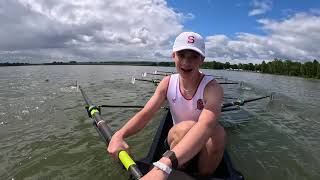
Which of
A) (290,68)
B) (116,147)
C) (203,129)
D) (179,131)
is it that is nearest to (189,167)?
(179,131)

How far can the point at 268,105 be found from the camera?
17.0 meters

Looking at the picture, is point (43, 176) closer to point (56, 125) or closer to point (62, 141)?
point (62, 141)

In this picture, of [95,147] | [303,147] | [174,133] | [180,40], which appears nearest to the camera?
[180,40]

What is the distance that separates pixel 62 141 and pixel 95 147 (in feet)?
3.69

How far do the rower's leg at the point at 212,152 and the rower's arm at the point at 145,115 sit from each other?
34.4 inches

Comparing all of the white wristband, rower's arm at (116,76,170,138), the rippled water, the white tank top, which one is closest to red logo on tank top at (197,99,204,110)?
the white tank top

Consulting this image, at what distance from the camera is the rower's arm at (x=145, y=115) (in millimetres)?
4091

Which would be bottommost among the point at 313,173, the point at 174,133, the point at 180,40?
the point at 313,173

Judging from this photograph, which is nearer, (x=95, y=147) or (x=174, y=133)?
(x=174, y=133)

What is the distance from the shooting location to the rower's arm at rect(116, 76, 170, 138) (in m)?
4.09

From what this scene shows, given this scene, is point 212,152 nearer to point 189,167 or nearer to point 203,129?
point 189,167

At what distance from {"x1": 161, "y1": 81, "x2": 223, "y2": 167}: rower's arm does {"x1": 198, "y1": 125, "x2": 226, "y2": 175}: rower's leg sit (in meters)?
0.45

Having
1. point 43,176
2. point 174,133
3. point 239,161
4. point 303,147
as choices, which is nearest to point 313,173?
point 239,161

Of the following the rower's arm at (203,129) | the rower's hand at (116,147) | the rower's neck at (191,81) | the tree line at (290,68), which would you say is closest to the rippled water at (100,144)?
the rower's hand at (116,147)
